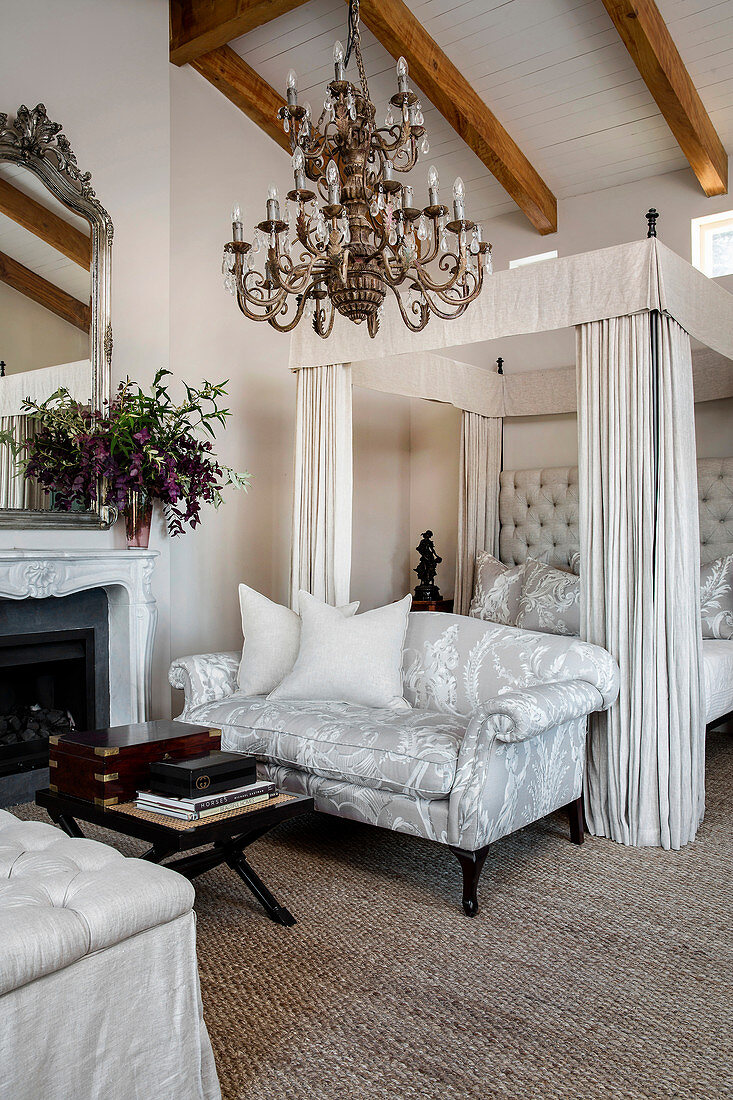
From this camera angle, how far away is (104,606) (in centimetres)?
401

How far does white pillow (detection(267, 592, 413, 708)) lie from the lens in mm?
3287

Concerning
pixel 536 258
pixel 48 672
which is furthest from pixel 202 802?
pixel 536 258

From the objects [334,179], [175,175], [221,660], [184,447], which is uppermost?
[175,175]

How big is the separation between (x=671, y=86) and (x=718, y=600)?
2.53 meters

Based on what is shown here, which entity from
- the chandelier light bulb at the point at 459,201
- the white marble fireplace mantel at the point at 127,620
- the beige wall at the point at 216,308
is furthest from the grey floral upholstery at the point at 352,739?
the chandelier light bulb at the point at 459,201

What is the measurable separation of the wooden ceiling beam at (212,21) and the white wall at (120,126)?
0.32 feet

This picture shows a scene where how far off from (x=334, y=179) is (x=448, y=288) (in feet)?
1.72

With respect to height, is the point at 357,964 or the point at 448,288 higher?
the point at 448,288

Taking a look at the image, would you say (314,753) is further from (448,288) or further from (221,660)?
(448,288)

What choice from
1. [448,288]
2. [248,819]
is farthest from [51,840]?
[448,288]

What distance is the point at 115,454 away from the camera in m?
3.80

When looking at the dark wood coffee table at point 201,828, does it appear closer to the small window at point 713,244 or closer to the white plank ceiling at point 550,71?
the white plank ceiling at point 550,71

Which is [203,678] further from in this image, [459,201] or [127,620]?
[459,201]

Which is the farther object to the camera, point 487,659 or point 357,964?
point 487,659
